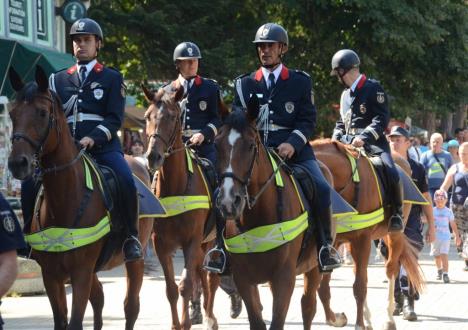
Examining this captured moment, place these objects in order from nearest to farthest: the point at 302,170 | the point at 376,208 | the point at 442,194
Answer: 1. the point at 302,170
2. the point at 376,208
3. the point at 442,194

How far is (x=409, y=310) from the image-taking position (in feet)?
47.4

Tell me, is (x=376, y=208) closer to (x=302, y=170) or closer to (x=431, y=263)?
(x=302, y=170)

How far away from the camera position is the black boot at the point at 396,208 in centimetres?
1420

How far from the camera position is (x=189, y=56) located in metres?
Answer: 14.2

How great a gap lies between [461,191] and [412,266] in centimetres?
673

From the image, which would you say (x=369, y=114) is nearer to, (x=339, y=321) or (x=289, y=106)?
(x=339, y=321)

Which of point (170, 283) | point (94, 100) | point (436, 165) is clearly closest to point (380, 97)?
point (170, 283)

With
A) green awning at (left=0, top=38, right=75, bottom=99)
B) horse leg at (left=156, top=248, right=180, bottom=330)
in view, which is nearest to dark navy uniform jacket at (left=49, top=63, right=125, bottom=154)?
horse leg at (left=156, top=248, right=180, bottom=330)

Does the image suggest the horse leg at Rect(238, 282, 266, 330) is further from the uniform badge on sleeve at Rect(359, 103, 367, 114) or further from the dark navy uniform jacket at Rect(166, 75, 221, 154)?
the uniform badge on sleeve at Rect(359, 103, 367, 114)

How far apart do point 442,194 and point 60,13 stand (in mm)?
8687

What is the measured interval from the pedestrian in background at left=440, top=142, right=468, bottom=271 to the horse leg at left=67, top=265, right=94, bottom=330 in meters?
11.5

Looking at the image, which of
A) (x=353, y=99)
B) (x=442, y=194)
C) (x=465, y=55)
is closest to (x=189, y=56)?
(x=353, y=99)

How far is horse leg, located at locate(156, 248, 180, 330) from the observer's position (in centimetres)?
1262

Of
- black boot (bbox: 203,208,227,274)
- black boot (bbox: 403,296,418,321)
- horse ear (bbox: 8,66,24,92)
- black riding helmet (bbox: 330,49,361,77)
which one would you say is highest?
black riding helmet (bbox: 330,49,361,77)
